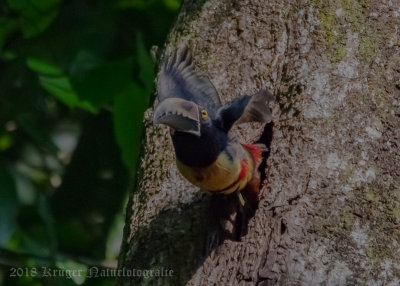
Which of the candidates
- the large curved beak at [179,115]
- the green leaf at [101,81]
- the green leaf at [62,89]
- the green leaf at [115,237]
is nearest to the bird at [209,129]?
the large curved beak at [179,115]

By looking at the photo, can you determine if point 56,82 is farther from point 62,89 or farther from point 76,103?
point 76,103

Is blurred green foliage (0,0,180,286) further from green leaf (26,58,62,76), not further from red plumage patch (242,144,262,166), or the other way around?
red plumage patch (242,144,262,166)

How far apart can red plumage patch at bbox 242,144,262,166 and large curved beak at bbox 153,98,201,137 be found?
0.71ft

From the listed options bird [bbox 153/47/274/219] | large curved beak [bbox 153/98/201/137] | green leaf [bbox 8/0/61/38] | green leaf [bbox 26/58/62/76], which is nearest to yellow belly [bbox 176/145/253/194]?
bird [bbox 153/47/274/219]

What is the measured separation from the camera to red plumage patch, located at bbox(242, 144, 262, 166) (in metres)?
2.82

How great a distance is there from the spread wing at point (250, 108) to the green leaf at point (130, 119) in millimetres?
1075

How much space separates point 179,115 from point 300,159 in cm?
45

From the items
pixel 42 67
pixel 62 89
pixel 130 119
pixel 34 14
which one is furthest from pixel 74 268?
pixel 34 14

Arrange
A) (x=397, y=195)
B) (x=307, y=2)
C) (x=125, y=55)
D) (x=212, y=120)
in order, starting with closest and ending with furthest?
1. (x=397, y=195)
2. (x=212, y=120)
3. (x=307, y=2)
4. (x=125, y=55)

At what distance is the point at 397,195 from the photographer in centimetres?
259

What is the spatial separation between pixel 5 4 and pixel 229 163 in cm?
223

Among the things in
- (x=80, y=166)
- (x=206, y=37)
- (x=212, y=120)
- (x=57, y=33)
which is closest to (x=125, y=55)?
(x=57, y=33)

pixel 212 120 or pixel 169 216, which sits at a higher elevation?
pixel 212 120

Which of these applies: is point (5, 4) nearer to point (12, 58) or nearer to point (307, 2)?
point (12, 58)
